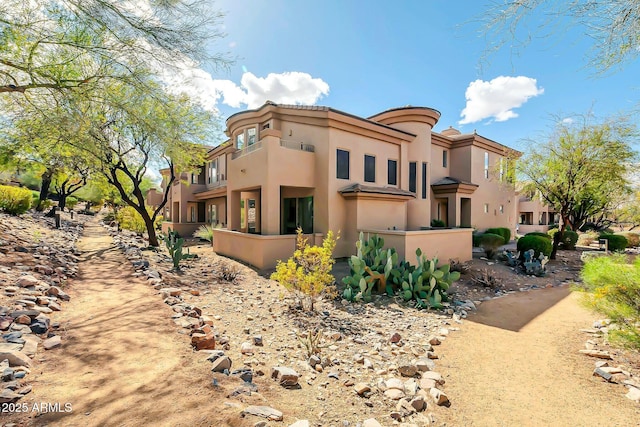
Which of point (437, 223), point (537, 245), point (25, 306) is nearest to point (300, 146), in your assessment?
point (25, 306)

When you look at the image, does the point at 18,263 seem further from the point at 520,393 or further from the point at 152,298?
the point at 520,393

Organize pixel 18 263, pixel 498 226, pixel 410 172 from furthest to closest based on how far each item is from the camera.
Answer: pixel 498 226 < pixel 410 172 < pixel 18 263

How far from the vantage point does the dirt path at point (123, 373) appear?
2666mm

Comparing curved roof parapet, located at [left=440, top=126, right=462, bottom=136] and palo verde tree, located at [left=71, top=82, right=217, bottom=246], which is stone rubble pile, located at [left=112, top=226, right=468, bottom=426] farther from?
curved roof parapet, located at [left=440, top=126, right=462, bottom=136]

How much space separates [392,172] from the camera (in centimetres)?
1542

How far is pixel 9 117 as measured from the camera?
7.32m

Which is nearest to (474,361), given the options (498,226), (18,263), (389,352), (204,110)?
(389,352)

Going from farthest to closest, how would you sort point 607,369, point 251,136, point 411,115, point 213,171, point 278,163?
point 213,171 < point 411,115 < point 251,136 < point 278,163 < point 607,369

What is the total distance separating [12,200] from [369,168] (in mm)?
18867

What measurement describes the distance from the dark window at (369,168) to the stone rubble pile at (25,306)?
12039 millimetres

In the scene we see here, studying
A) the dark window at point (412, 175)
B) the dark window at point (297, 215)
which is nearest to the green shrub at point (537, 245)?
the dark window at point (412, 175)

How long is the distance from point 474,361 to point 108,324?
6453 millimetres

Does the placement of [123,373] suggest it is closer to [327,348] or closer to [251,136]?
[327,348]

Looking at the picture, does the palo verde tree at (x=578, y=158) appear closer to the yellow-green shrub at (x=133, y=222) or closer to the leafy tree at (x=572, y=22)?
the leafy tree at (x=572, y=22)
